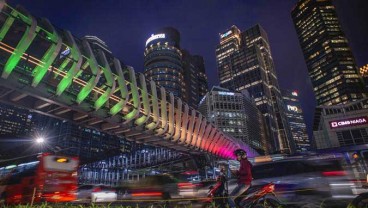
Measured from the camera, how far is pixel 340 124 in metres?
52.9

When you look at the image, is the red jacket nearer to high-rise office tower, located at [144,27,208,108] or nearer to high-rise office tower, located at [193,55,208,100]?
high-rise office tower, located at [144,27,208,108]

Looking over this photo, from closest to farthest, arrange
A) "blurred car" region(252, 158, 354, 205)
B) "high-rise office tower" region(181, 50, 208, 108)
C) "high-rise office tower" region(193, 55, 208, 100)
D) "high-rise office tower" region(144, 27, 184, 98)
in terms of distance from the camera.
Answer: "blurred car" region(252, 158, 354, 205), "high-rise office tower" region(144, 27, 184, 98), "high-rise office tower" region(181, 50, 208, 108), "high-rise office tower" region(193, 55, 208, 100)

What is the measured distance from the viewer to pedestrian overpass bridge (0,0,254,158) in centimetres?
1245

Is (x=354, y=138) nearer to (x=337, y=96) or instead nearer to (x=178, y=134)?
(x=178, y=134)

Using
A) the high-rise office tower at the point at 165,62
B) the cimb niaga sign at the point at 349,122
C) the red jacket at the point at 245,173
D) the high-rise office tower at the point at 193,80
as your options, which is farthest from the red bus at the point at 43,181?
the high-rise office tower at the point at 193,80

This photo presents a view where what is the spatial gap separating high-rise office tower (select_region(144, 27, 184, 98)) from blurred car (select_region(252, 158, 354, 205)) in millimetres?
103275

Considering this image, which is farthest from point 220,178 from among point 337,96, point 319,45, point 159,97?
point 319,45

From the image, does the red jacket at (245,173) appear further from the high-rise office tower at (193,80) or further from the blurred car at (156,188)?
the high-rise office tower at (193,80)

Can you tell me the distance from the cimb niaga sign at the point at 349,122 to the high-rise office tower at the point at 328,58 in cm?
11011

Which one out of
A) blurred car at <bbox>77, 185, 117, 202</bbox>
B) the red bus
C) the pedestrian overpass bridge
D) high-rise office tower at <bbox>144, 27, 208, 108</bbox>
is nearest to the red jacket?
the red bus

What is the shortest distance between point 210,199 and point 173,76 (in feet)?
363

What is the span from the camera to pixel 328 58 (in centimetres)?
16800

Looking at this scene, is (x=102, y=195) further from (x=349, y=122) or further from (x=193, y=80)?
(x=193, y=80)

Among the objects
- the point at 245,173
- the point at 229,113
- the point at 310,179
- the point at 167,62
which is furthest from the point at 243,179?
the point at 167,62
